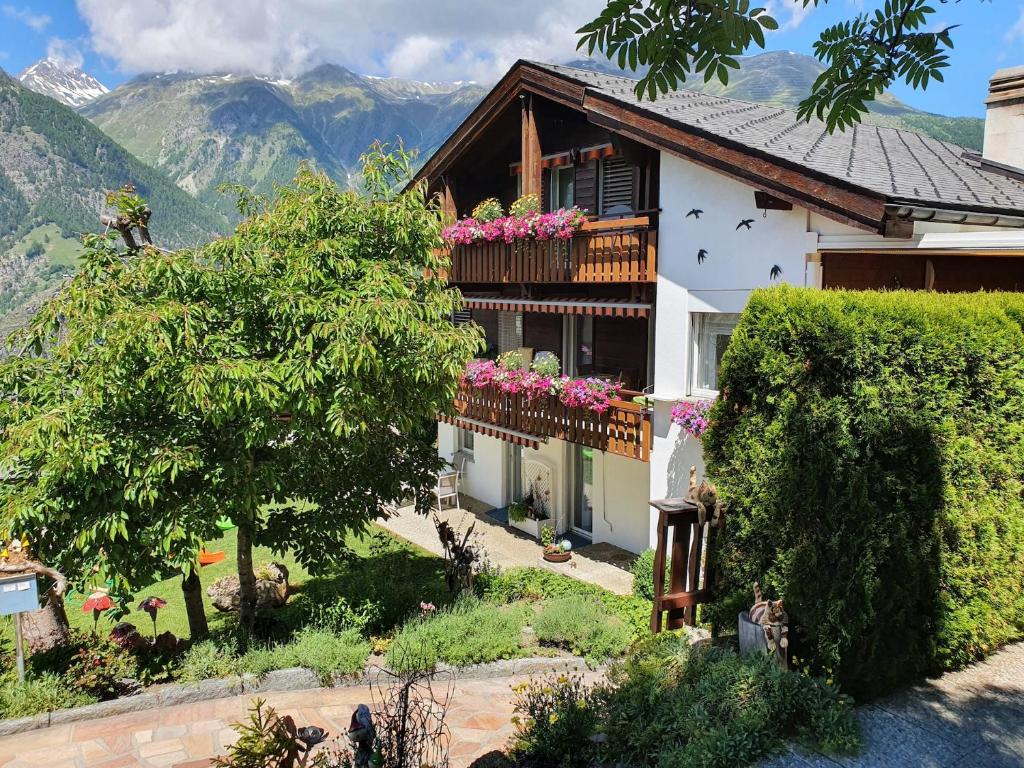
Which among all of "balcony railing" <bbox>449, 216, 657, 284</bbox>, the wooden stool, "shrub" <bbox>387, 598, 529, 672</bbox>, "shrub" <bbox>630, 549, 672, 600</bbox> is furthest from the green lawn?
"balcony railing" <bbox>449, 216, 657, 284</bbox>

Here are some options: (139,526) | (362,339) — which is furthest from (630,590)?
(139,526)

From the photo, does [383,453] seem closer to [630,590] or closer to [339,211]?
[339,211]

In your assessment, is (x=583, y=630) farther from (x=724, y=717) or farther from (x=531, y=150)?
(x=531, y=150)

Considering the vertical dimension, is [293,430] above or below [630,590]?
above

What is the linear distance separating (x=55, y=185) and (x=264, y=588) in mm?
172449

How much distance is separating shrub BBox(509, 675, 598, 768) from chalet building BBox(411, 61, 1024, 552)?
5.53 meters

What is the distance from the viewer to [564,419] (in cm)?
1267

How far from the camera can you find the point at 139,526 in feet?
26.6

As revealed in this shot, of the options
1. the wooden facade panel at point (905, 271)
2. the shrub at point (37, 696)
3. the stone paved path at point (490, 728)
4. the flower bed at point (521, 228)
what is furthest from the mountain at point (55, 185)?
the wooden facade panel at point (905, 271)

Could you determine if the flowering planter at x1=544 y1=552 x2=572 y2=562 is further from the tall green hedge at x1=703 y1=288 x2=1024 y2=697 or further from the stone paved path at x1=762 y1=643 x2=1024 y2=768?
the stone paved path at x1=762 y1=643 x2=1024 y2=768

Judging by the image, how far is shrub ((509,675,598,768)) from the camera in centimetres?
548

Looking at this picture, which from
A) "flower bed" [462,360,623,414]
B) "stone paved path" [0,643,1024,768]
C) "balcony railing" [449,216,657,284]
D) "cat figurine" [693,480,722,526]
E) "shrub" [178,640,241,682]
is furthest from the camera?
"flower bed" [462,360,623,414]

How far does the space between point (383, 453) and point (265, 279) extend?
9.52 ft

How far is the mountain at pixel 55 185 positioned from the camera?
13588 cm
